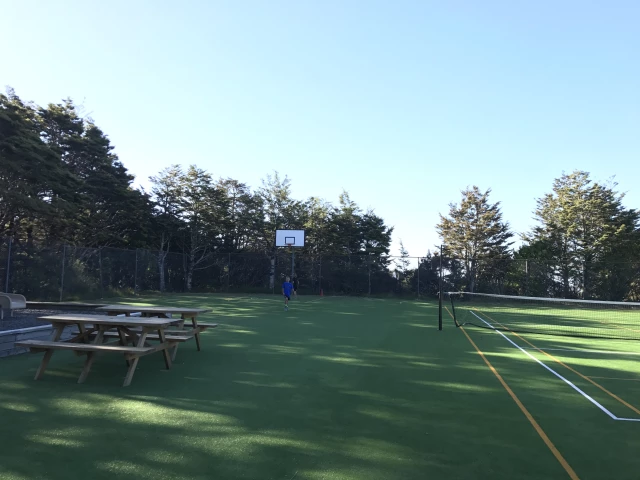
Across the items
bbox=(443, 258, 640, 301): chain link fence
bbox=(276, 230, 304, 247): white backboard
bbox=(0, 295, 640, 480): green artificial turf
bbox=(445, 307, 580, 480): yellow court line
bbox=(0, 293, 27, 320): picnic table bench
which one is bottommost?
bbox=(0, 295, 640, 480): green artificial turf

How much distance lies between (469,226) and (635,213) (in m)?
12.1

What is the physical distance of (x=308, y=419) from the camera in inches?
179

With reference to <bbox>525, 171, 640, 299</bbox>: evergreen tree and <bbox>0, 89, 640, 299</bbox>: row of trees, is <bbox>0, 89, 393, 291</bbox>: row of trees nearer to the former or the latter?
<bbox>0, 89, 640, 299</bbox>: row of trees

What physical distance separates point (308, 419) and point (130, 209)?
96.7ft

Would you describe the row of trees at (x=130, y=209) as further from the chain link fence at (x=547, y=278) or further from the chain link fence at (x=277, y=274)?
the chain link fence at (x=547, y=278)

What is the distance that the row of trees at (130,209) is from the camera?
19.2 m

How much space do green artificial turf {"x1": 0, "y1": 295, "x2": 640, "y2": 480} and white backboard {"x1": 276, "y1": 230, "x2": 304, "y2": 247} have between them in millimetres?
22110

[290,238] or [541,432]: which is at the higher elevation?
[290,238]

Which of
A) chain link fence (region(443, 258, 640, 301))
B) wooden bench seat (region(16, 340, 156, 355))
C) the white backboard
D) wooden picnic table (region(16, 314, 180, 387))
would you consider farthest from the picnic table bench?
chain link fence (region(443, 258, 640, 301))

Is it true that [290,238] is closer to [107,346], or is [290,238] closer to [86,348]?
[107,346]

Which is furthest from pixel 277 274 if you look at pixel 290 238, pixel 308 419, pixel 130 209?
pixel 308 419

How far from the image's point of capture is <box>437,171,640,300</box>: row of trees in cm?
2512

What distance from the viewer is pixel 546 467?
354cm

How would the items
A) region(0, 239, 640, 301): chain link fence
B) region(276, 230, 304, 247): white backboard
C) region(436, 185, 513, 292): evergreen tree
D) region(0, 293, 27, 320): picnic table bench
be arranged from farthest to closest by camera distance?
region(436, 185, 513, 292): evergreen tree
region(276, 230, 304, 247): white backboard
region(0, 239, 640, 301): chain link fence
region(0, 293, 27, 320): picnic table bench
